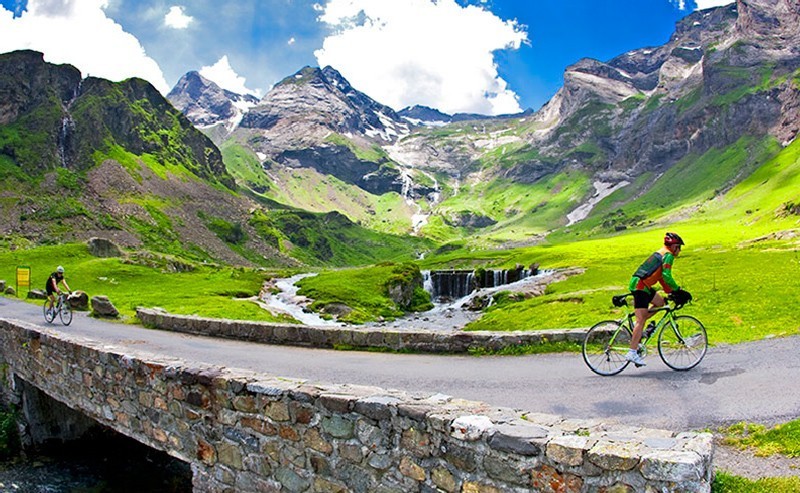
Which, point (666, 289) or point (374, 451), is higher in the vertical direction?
point (666, 289)

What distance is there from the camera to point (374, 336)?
20.0 metres

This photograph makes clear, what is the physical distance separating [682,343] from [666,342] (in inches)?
16.1

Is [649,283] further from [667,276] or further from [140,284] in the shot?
[140,284]

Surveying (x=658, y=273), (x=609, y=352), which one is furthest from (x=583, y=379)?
(x=658, y=273)

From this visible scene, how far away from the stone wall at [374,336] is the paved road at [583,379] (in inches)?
31.0

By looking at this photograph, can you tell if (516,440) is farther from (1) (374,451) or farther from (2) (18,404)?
(2) (18,404)

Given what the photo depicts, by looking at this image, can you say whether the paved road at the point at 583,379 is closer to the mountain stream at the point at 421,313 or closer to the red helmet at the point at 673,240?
the red helmet at the point at 673,240

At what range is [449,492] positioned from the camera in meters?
7.17

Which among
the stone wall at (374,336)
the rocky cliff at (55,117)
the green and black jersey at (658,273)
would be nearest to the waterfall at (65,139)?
the rocky cliff at (55,117)

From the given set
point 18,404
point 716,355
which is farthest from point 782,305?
point 18,404

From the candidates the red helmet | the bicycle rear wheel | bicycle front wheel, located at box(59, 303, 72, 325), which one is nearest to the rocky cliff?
the bicycle rear wheel

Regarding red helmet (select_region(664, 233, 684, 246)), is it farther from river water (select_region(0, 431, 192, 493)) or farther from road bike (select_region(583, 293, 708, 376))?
river water (select_region(0, 431, 192, 493))

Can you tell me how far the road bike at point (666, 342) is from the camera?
13109mm

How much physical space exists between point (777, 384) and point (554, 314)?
24.0m
